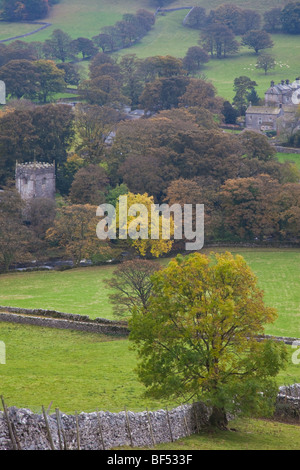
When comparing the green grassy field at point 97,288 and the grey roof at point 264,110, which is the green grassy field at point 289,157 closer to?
the grey roof at point 264,110

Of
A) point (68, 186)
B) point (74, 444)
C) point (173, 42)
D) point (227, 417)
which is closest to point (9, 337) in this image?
point (227, 417)

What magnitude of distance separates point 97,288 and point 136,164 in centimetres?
2586

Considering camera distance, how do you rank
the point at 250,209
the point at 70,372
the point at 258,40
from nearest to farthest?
the point at 70,372
the point at 250,209
the point at 258,40

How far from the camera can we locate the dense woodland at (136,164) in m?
77.4

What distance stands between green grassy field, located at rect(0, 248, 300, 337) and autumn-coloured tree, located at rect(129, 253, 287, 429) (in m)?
19.7

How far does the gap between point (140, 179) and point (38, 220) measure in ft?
42.6

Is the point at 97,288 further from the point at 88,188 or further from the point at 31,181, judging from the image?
the point at 31,181

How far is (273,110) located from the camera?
399 ft

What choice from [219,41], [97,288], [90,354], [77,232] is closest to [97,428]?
[90,354]

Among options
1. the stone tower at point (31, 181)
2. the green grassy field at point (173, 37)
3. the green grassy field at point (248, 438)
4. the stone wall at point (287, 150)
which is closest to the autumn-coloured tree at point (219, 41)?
the green grassy field at point (173, 37)

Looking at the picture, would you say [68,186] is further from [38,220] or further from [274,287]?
[274,287]

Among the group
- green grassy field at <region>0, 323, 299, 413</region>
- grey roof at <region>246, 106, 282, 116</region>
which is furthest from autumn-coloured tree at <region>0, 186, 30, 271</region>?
grey roof at <region>246, 106, 282, 116</region>

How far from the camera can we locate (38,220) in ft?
262

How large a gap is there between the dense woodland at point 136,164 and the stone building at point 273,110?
3101 mm
